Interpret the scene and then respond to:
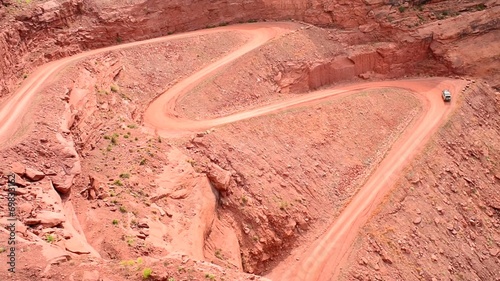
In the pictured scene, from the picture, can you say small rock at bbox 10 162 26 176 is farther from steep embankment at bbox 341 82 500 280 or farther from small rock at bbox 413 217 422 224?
small rock at bbox 413 217 422 224

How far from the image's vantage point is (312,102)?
32.6m

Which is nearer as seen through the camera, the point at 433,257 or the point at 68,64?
the point at 433,257

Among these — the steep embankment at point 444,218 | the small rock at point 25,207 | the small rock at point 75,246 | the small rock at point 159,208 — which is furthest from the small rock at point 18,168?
the steep embankment at point 444,218

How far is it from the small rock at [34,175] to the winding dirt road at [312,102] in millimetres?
2949

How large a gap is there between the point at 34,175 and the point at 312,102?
19.8 meters

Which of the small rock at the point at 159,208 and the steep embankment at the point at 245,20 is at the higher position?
the steep embankment at the point at 245,20

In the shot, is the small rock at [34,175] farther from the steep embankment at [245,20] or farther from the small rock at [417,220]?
the small rock at [417,220]

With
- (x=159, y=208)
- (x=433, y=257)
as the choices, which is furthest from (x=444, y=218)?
(x=159, y=208)

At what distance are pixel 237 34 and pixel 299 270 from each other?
68.8 feet

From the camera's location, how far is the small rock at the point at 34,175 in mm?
17406

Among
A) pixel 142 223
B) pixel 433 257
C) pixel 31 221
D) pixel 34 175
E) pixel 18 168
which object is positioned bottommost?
pixel 433 257

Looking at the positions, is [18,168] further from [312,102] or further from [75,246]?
[312,102]

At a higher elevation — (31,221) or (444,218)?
(31,221)

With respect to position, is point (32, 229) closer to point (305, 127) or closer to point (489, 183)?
point (305, 127)
